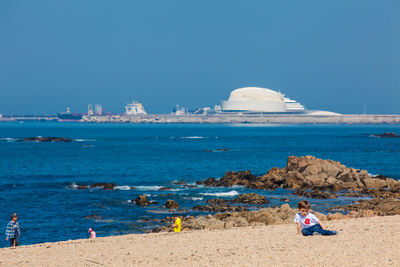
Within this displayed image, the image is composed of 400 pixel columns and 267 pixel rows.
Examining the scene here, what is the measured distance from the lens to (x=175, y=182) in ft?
120

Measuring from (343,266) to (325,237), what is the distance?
2.59 m

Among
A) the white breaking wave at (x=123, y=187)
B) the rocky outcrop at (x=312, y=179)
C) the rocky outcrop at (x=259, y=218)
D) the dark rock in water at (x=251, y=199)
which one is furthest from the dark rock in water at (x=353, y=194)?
the white breaking wave at (x=123, y=187)

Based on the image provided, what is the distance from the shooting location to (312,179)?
109 feet

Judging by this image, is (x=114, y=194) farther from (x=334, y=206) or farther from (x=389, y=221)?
(x=389, y=221)

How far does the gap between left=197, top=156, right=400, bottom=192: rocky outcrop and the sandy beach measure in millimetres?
18471

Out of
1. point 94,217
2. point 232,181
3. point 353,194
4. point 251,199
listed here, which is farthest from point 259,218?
point 232,181

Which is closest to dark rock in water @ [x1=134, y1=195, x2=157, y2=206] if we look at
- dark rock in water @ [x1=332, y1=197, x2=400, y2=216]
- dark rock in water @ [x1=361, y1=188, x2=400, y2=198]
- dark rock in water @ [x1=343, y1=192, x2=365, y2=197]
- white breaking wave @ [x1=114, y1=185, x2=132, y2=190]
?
white breaking wave @ [x1=114, y1=185, x2=132, y2=190]

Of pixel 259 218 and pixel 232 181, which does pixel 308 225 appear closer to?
pixel 259 218

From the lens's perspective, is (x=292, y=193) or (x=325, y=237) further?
(x=292, y=193)

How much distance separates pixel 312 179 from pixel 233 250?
23229 millimetres

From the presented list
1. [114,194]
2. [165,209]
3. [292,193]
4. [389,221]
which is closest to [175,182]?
[114,194]

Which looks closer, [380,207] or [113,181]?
[380,207]

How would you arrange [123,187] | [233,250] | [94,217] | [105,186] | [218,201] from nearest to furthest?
[233,250] → [94,217] → [218,201] → [105,186] → [123,187]

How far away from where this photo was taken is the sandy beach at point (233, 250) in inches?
386
